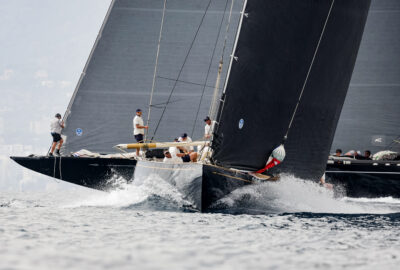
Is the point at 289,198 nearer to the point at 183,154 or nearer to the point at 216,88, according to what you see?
the point at 183,154

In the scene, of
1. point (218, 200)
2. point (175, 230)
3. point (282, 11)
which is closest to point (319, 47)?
point (282, 11)

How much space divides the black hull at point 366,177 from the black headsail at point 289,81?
588cm

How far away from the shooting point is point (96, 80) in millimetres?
23312

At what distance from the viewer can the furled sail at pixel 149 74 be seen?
2305 cm

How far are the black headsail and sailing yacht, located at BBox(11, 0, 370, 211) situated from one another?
0.08 feet

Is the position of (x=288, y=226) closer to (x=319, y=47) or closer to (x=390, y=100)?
(x=319, y=47)

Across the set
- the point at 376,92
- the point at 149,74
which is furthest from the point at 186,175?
the point at 376,92

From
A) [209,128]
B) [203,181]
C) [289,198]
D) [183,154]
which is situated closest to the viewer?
[203,181]

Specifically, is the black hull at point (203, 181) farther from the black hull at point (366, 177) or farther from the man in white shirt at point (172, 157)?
the black hull at point (366, 177)

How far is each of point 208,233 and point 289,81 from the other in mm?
5457

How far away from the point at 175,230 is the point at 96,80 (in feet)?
39.0

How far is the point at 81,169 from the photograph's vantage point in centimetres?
2133

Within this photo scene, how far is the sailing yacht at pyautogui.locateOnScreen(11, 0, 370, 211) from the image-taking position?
1530 cm

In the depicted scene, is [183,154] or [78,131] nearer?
[183,154]
